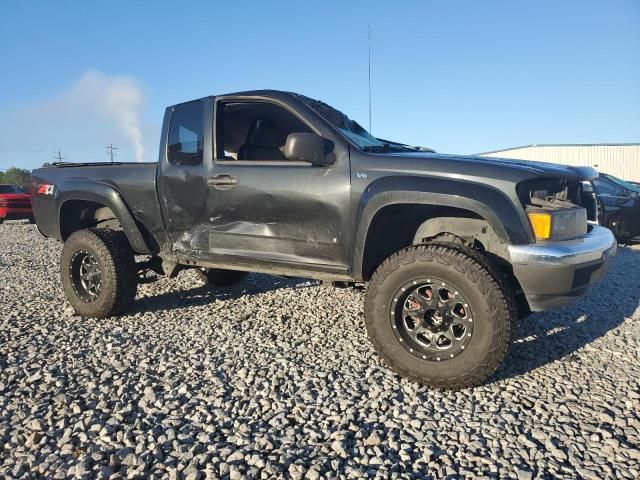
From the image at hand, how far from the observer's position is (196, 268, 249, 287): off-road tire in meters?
5.32

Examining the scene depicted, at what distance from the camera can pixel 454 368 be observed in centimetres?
276

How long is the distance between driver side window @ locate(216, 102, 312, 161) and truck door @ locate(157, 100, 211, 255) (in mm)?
274

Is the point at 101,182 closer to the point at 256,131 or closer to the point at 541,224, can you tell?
the point at 256,131

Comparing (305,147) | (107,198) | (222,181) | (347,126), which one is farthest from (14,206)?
(305,147)

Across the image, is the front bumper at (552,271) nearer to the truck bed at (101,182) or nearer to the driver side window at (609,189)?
the truck bed at (101,182)

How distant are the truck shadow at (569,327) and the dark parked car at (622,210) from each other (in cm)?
392

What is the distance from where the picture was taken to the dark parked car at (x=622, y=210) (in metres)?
9.23

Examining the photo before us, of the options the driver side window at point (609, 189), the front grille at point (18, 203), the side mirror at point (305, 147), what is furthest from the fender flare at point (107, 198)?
the front grille at point (18, 203)

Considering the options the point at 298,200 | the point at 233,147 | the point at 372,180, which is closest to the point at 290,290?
the point at 233,147

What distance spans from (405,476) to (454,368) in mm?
938

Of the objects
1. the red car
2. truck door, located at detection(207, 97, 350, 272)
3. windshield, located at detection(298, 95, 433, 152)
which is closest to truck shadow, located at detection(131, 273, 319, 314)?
truck door, located at detection(207, 97, 350, 272)

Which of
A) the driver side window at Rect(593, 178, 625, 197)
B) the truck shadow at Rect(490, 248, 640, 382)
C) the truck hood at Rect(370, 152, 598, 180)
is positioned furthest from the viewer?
the driver side window at Rect(593, 178, 625, 197)

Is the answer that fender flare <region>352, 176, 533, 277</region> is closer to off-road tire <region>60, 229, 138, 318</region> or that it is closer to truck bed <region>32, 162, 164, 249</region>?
truck bed <region>32, 162, 164, 249</region>

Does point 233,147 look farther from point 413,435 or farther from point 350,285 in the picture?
point 413,435
